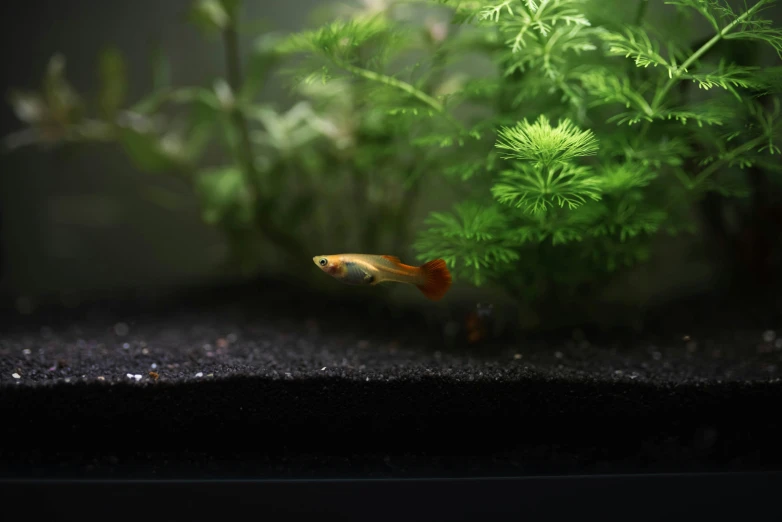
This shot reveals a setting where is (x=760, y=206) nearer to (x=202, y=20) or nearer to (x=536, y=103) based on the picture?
(x=536, y=103)

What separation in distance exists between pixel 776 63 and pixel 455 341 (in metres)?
1.87

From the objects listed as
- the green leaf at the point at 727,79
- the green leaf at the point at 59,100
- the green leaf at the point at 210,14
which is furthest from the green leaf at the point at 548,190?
the green leaf at the point at 59,100

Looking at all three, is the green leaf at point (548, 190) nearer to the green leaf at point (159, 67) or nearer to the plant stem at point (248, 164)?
the plant stem at point (248, 164)

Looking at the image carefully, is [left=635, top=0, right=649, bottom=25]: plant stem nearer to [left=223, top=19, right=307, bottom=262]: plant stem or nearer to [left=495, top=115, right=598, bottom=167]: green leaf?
[left=495, top=115, right=598, bottom=167]: green leaf

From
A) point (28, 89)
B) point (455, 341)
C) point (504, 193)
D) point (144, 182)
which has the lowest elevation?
point (455, 341)

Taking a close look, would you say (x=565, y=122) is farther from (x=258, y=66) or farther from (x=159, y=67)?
(x=159, y=67)

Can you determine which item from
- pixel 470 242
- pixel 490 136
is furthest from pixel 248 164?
pixel 470 242

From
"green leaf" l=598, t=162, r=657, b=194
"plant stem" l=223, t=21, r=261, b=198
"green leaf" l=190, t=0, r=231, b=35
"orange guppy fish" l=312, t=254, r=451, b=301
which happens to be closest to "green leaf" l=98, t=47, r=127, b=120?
"green leaf" l=190, t=0, r=231, b=35

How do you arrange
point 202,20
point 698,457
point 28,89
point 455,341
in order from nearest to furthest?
point 698,457 < point 455,341 < point 202,20 < point 28,89

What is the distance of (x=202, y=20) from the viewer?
2.97 metres

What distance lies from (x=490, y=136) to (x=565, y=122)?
53cm

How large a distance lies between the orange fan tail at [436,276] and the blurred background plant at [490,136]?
0.31 m

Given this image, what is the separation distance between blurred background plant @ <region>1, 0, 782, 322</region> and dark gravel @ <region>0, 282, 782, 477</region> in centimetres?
55

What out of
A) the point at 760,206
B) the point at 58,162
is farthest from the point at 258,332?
the point at 760,206
